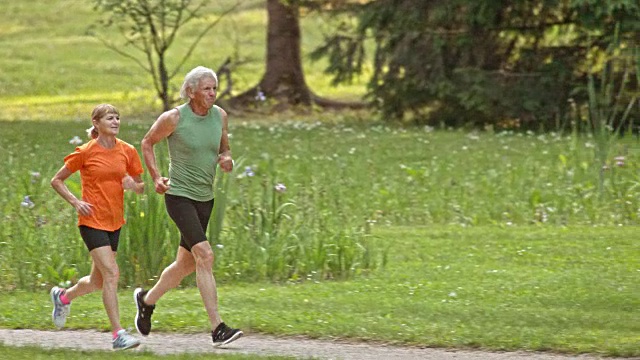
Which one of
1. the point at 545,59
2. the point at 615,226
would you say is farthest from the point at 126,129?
the point at 615,226

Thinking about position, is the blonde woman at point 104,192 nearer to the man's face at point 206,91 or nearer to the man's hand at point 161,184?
the man's hand at point 161,184

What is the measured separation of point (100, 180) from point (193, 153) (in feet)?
1.77

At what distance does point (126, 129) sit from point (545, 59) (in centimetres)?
689

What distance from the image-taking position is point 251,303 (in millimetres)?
10406

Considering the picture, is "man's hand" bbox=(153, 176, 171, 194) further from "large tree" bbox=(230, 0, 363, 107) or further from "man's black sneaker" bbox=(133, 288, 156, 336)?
"large tree" bbox=(230, 0, 363, 107)

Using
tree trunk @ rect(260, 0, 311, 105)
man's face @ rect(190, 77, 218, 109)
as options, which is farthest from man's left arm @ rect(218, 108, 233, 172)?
tree trunk @ rect(260, 0, 311, 105)

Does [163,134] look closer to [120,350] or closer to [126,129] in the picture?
[120,350]

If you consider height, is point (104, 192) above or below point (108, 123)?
below

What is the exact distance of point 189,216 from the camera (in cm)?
862

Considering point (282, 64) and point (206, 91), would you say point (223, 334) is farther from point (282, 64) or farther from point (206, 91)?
point (282, 64)

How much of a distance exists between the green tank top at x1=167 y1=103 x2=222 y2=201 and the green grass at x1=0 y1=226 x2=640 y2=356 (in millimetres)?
1198

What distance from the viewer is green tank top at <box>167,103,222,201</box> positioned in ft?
28.3

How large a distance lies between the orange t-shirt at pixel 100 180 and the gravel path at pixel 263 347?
773 mm

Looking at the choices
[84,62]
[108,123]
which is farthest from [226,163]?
[84,62]
